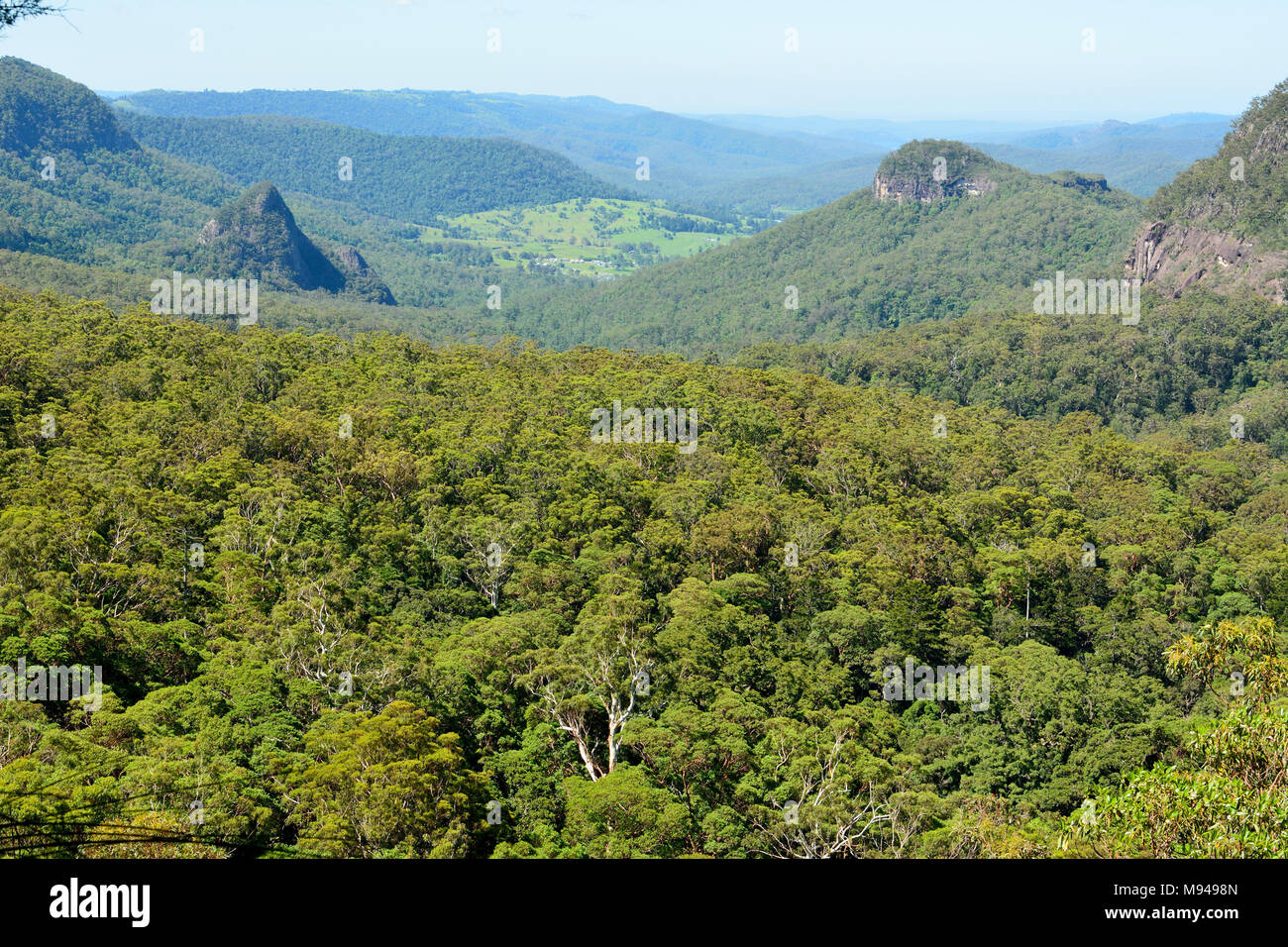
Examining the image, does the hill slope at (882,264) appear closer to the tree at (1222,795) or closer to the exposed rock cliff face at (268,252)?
the exposed rock cliff face at (268,252)

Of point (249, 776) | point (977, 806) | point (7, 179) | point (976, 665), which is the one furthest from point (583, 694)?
point (7, 179)

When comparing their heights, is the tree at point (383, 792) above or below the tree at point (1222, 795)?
below

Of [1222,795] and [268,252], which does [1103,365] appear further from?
[268,252]

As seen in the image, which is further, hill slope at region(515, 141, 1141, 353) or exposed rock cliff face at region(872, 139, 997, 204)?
exposed rock cliff face at region(872, 139, 997, 204)

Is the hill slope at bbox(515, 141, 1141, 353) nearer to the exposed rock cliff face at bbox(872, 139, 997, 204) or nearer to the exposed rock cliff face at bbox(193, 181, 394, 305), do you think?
the exposed rock cliff face at bbox(872, 139, 997, 204)

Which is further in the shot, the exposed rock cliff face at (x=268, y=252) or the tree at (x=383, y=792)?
the exposed rock cliff face at (x=268, y=252)

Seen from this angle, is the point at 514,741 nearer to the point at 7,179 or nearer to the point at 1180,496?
the point at 1180,496

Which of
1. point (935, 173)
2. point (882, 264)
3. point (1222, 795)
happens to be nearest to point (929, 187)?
point (935, 173)

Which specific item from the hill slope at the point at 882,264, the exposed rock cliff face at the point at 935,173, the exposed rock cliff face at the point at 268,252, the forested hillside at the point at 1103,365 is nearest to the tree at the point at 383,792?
the forested hillside at the point at 1103,365

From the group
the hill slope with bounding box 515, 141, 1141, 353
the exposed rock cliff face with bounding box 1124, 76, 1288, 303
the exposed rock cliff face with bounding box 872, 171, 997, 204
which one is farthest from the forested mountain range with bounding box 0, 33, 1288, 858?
the exposed rock cliff face with bounding box 872, 171, 997, 204
